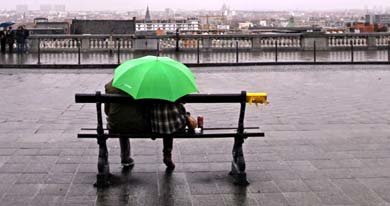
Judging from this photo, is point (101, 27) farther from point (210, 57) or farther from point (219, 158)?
point (219, 158)

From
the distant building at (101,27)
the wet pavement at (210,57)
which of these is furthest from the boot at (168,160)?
the distant building at (101,27)

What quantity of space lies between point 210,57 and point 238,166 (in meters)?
25.3

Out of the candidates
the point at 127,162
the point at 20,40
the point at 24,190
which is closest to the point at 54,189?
the point at 24,190

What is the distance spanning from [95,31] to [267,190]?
47.3 m

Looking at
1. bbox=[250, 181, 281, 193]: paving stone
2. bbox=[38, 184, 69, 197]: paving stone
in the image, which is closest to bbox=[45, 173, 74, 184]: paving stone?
bbox=[38, 184, 69, 197]: paving stone

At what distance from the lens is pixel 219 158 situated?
883 cm

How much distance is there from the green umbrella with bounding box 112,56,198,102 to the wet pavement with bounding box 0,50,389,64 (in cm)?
2229

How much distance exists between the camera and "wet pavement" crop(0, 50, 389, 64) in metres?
30.1

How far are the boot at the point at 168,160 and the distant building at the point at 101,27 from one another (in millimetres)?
45444

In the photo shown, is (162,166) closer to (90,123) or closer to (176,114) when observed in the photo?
(176,114)

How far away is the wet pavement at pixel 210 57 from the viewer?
1185 inches

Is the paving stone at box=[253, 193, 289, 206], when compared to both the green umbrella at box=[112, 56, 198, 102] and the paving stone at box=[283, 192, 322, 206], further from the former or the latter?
the green umbrella at box=[112, 56, 198, 102]

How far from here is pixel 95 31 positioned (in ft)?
175

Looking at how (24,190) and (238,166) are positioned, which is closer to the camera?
(24,190)
